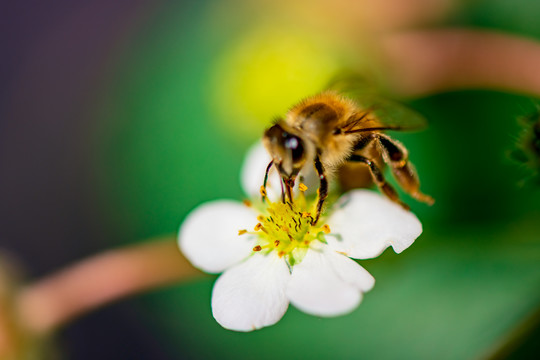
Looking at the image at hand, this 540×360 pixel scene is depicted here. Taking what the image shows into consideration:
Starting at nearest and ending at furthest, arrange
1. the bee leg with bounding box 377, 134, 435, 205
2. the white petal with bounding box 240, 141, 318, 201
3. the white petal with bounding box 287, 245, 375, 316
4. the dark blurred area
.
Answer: the white petal with bounding box 287, 245, 375, 316 < the bee leg with bounding box 377, 134, 435, 205 < the white petal with bounding box 240, 141, 318, 201 < the dark blurred area

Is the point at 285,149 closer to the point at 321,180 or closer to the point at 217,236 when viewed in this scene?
the point at 321,180

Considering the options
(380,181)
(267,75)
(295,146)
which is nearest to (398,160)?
(380,181)

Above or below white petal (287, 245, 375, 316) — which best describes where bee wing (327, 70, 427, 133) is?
above

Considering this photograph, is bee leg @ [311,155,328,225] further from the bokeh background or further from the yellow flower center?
the bokeh background

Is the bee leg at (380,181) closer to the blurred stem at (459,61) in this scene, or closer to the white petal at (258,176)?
the white petal at (258,176)

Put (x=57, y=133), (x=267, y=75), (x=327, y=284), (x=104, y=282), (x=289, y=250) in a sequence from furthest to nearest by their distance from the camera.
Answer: (x=57, y=133) < (x=267, y=75) < (x=104, y=282) < (x=289, y=250) < (x=327, y=284)

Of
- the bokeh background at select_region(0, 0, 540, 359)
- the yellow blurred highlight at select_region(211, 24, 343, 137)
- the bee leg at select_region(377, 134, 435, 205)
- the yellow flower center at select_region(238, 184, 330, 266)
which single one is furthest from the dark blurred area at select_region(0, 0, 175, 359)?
the bee leg at select_region(377, 134, 435, 205)
